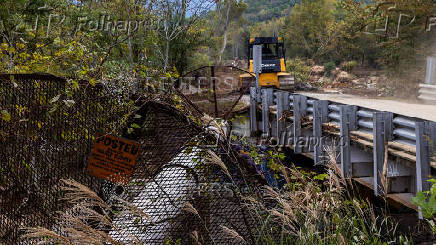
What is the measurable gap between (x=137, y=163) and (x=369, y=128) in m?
5.23

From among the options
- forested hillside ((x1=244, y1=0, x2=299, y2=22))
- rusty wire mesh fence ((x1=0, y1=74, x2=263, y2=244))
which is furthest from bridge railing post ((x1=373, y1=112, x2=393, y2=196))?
forested hillside ((x1=244, y1=0, x2=299, y2=22))

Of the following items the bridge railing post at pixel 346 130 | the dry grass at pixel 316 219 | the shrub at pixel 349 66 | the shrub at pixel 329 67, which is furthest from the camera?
the shrub at pixel 329 67

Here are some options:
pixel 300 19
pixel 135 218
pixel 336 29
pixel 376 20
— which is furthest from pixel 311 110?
pixel 300 19

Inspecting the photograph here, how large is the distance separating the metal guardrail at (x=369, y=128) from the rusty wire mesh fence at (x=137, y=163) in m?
1.76

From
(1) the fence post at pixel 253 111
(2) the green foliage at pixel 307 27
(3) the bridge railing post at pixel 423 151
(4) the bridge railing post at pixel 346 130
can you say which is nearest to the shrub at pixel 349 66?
(2) the green foliage at pixel 307 27

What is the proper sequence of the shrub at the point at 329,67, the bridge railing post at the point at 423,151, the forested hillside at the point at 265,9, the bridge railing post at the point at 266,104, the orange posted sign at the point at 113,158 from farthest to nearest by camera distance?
the forested hillside at the point at 265,9 < the shrub at the point at 329,67 < the bridge railing post at the point at 266,104 < the bridge railing post at the point at 423,151 < the orange posted sign at the point at 113,158

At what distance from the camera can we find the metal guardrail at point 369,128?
19.7ft

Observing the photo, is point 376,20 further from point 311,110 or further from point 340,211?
point 340,211

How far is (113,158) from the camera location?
3598mm

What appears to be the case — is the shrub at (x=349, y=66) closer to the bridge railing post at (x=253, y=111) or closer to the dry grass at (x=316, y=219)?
the bridge railing post at (x=253, y=111)

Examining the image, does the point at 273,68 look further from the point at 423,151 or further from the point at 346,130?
the point at 423,151

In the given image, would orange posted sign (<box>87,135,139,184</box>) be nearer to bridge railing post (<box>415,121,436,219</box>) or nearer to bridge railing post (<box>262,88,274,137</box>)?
bridge railing post (<box>415,121,436,219</box>)

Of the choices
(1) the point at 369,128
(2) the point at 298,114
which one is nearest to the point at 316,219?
(1) the point at 369,128

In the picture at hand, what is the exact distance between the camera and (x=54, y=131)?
3.68 meters
